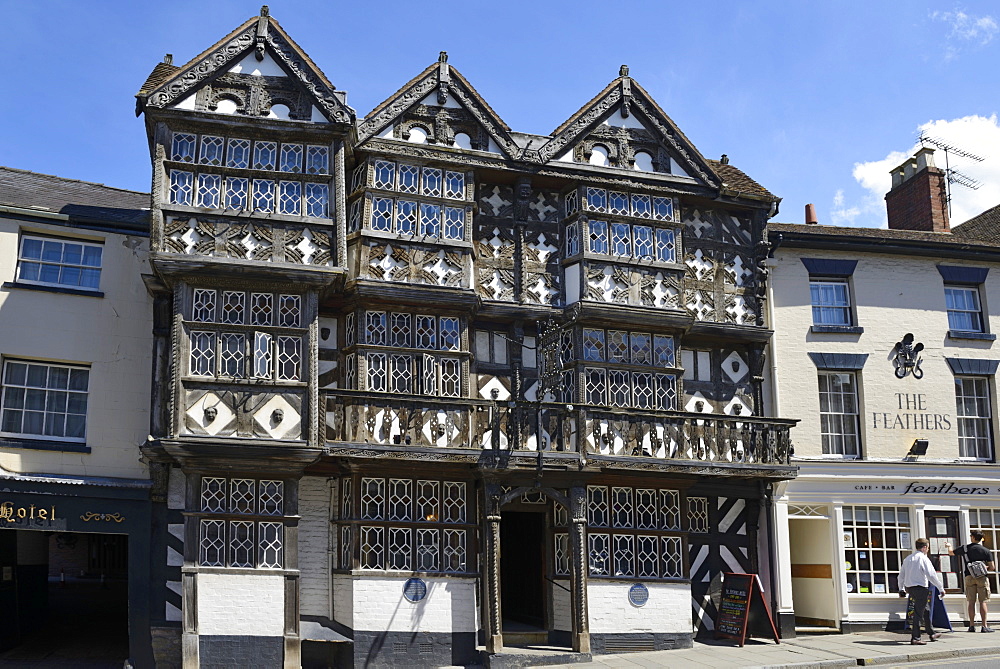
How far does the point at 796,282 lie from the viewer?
837 inches

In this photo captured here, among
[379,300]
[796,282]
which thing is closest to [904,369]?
[796,282]

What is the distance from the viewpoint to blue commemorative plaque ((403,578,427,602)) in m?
17.0

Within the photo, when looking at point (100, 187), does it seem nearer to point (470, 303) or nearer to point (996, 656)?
point (470, 303)

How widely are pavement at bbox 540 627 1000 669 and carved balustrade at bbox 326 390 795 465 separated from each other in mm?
3260

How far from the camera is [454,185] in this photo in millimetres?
18656

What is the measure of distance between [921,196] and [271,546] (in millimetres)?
17411

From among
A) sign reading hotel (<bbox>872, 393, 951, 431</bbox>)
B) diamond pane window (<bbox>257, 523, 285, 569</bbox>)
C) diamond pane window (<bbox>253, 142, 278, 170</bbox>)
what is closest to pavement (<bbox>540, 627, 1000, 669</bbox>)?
sign reading hotel (<bbox>872, 393, 951, 431</bbox>)

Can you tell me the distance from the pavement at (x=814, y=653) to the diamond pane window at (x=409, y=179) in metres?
8.43

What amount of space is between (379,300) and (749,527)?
331 inches

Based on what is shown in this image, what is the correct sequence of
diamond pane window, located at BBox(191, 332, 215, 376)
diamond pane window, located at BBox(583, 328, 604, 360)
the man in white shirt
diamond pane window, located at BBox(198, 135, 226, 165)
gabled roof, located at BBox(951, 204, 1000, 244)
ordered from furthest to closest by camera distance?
gabled roof, located at BBox(951, 204, 1000, 244) → diamond pane window, located at BBox(583, 328, 604, 360) → the man in white shirt → diamond pane window, located at BBox(198, 135, 226, 165) → diamond pane window, located at BBox(191, 332, 215, 376)

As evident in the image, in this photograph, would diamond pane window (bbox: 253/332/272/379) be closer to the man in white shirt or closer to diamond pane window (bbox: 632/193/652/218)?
diamond pane window (bbox: 632/193/652/218)

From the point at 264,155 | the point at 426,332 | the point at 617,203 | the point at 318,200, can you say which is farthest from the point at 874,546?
the point at 264,155

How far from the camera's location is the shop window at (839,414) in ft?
68.8

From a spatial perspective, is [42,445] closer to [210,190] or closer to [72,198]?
[72,198]
